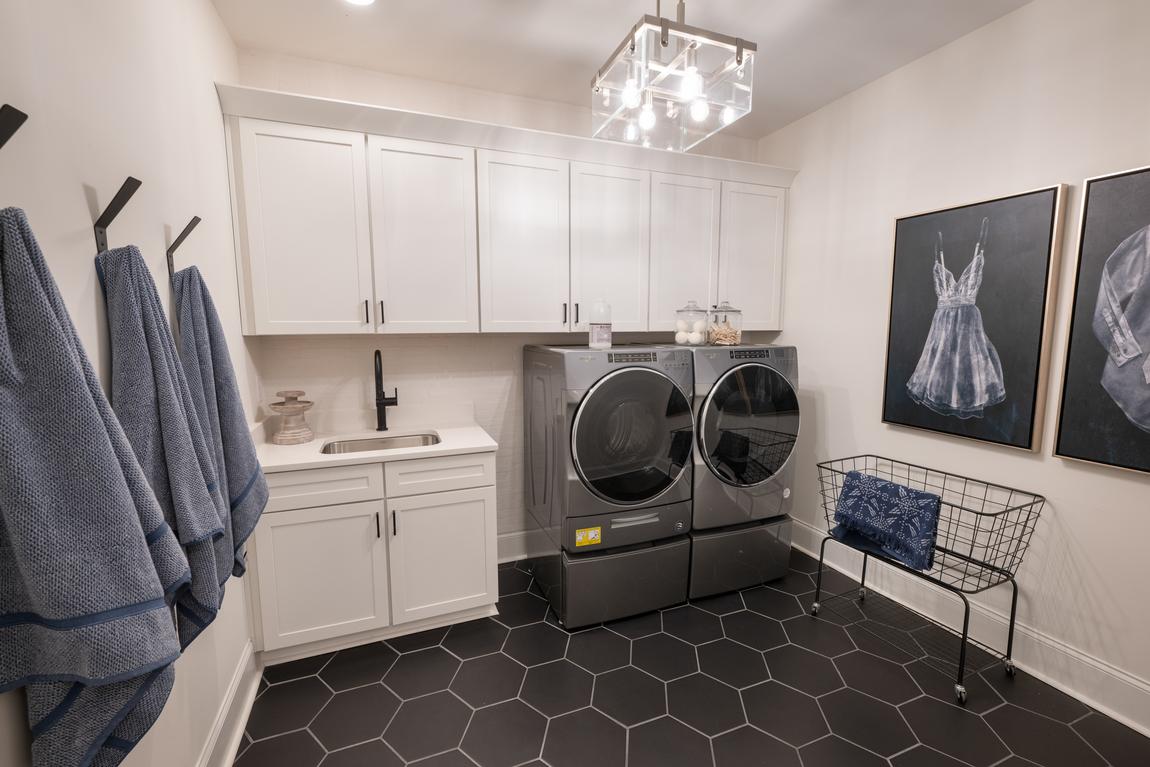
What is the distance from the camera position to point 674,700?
1.84 m

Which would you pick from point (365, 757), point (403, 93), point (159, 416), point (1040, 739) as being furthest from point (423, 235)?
point (1040, 739)

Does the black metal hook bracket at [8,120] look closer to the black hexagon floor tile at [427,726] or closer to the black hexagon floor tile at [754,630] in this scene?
the black hexagon floor tile at [427,726]

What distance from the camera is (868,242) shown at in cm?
259

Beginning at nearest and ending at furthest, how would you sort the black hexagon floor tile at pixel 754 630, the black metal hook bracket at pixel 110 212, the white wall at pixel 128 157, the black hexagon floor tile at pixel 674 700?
the white wall at pixel 128 157 < the black metal hook bracket at pixel 110 212 < the black hexagon floor tile at pixel 674 700 < the black hexagon floor tile at pixel 754 630

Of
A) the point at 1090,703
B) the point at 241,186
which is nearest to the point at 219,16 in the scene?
the point at 241,186

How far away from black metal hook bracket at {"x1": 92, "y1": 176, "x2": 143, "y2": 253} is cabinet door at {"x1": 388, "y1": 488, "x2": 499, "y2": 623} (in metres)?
1.33

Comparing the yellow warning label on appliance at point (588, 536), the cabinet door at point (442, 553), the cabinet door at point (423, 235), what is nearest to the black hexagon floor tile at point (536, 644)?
the cabinet door at point (442, 553)

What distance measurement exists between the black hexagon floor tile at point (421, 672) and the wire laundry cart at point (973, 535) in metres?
1.69

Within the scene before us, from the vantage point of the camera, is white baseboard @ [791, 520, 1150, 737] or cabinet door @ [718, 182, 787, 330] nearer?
white baseboard @ [791, 520, 1150, 737]

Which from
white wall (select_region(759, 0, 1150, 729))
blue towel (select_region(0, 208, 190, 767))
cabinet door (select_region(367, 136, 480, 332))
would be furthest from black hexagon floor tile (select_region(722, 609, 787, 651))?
blue towel (select_region(0, 208, 190, 767))

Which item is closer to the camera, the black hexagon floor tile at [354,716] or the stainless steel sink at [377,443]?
the black hexagon floor tile at [354,716]

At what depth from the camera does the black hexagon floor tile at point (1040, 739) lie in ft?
5.17

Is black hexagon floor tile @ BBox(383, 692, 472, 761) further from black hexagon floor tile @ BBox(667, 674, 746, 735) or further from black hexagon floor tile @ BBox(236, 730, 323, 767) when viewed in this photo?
black hexagon floor tile @ BBox(667, 674, 746, 735)

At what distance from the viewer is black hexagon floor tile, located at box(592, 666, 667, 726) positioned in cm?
178
